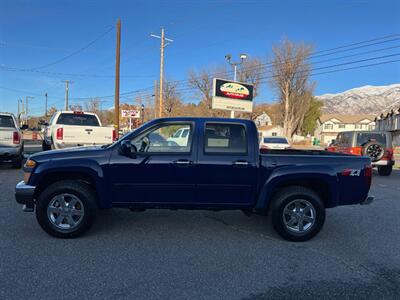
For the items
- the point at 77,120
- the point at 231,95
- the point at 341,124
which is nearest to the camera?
the point at 77,120

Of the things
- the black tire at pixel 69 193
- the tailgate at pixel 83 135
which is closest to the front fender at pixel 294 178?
the black tire at pixel 69 193

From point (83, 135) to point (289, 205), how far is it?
24.6 ft

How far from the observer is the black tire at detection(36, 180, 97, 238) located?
184 inches

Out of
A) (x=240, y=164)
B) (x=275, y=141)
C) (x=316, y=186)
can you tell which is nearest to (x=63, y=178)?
(x=240, y=164)

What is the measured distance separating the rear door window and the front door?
9.44 meters

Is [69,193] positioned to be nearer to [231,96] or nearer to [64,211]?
[64,211]

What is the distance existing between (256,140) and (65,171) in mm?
2702

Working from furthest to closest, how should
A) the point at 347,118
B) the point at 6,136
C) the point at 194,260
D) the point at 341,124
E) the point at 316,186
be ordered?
the point at 347,118
the point at 341,124
the point at 6,136
the point at 316,186
the point at 194,260

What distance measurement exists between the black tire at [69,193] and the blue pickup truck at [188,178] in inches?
0.5

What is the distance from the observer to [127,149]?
15.1ft

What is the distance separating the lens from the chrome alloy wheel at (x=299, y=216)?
16.0ft

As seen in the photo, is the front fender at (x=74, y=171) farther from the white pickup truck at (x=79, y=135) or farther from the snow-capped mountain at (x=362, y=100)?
the snow-capped mountain at (x=362, y=100)

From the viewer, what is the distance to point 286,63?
48.3 m

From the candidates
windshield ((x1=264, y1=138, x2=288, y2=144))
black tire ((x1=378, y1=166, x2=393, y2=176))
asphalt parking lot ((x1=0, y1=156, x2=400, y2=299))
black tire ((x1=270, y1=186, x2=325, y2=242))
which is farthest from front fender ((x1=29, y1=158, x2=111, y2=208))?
windshield ((x1=264, y1=138, x2=288, y2=144))
